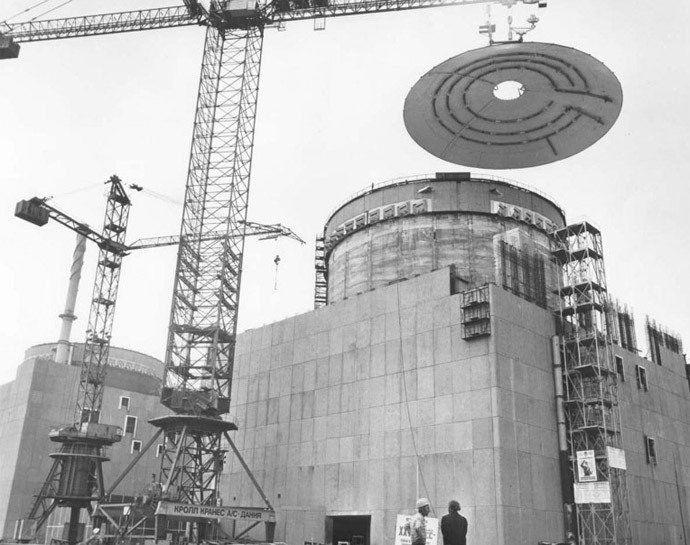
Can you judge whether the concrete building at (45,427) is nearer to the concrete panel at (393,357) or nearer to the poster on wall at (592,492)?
the concrete panel at (393,357)

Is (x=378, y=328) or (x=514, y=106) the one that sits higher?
(x=514, y=106)

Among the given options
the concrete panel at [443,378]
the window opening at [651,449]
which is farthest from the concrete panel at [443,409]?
the window opening at [651,449]

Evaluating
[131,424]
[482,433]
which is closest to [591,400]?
[482,433]

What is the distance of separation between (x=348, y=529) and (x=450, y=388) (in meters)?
14.6

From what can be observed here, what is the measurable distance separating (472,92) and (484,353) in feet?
89.8

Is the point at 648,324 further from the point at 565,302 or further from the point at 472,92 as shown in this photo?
the point at 472,92

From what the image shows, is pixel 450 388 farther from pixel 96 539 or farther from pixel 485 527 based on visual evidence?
pixel 96 539

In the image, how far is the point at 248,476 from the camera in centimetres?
6369

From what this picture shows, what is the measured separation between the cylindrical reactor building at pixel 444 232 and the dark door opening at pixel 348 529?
2065 centimetres

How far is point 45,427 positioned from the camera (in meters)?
81.3

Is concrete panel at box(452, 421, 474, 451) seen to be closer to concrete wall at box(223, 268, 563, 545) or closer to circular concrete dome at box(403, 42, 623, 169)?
concrete wall at box(223, 268, 563, 545)

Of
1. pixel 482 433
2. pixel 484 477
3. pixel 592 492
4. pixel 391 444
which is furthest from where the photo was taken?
pixel 391 444

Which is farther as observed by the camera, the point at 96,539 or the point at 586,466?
the point at 96,539

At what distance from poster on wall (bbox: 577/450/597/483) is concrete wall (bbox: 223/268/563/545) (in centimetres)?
206
